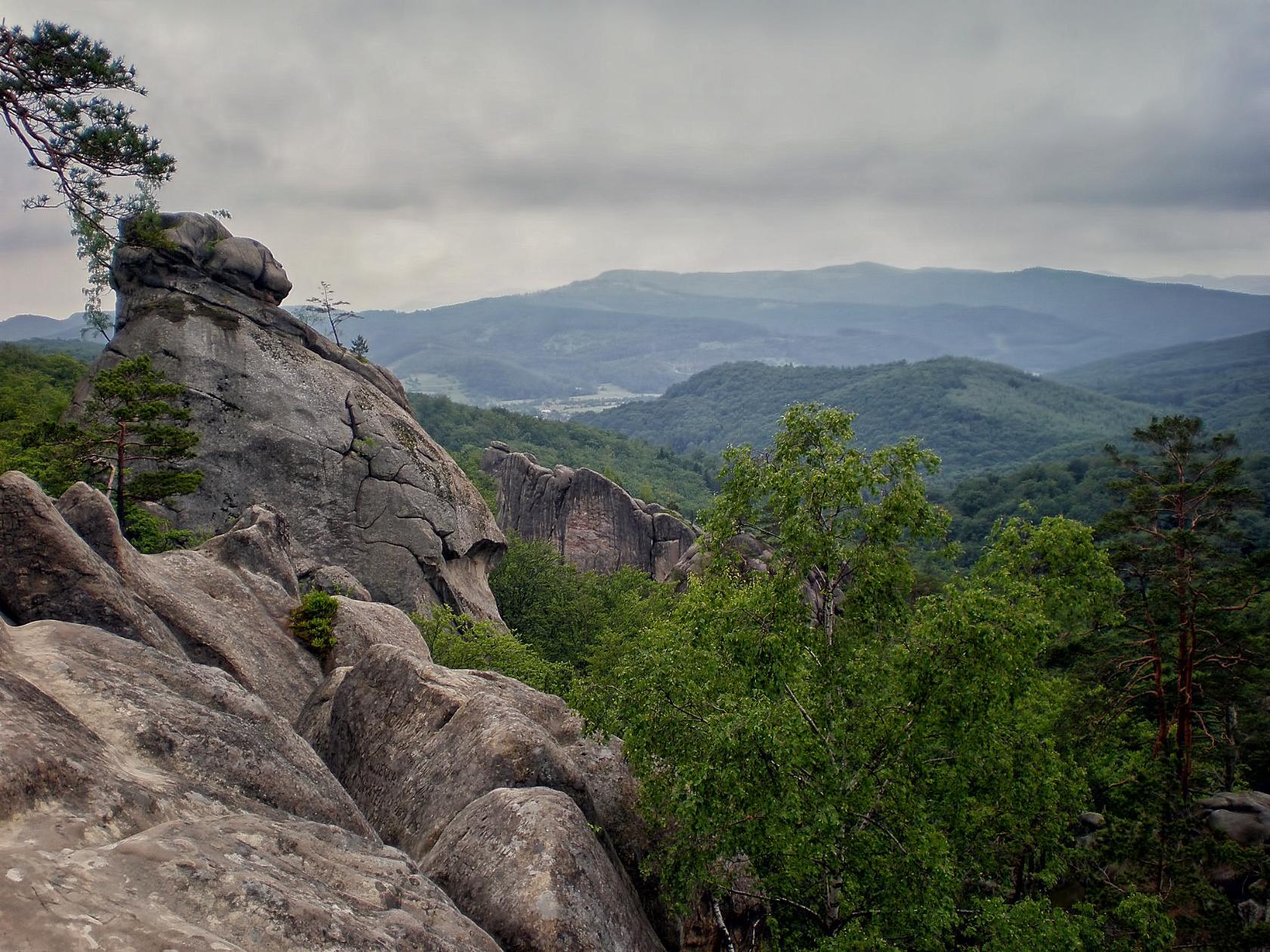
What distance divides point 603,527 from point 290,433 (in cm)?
2965

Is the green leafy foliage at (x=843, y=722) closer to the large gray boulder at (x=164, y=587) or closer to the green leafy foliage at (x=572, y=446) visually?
the large gray boulder at (x=164, y=587)

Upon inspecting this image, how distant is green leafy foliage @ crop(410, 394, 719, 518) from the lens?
131500 mm

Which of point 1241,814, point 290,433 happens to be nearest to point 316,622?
point 290,433

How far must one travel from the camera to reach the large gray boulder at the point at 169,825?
212 inches

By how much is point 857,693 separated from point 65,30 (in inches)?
793

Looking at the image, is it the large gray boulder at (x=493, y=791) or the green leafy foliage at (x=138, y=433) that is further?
the green leafy foliage at (x=138, y=433)

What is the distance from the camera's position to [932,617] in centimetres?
1099

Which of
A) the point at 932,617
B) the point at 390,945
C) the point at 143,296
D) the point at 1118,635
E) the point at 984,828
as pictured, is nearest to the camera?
the point at 390,945

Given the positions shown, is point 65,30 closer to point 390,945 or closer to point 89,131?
point 89,131

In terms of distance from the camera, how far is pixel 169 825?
21.5 feet

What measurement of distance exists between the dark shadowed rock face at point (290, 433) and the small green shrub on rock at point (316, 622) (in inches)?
554

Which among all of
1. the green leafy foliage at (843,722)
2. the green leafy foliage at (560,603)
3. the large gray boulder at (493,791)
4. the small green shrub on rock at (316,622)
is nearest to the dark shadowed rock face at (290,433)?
the green leafy foliage at (560,603)

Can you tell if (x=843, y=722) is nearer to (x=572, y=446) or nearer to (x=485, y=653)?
(x=485, y=653)

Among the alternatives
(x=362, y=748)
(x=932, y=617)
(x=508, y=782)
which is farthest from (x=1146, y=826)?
(x=362, y=748)
